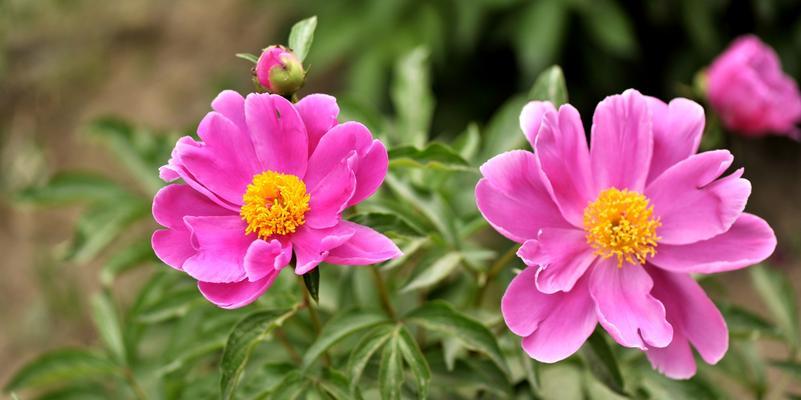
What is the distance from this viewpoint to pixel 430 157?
112cm

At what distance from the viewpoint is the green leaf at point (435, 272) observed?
Result: 114 cm

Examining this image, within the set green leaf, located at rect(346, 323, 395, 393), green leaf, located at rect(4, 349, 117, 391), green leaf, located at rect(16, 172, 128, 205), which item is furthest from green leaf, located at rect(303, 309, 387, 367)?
green leaf, located at rect(16, 172, 128, 205)

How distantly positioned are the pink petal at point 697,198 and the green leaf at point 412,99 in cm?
51

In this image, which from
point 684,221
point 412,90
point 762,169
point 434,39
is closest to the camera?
point 684,221

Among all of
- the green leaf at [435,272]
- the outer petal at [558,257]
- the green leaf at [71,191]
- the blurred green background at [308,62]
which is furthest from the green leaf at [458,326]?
the blurred green background at [308,62]

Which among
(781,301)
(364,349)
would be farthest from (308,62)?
(364,349)

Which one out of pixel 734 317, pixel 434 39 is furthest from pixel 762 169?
pixel 734 317

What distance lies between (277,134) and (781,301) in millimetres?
923

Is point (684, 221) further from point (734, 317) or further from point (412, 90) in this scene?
point (412, 90)

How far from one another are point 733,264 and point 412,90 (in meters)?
0.73

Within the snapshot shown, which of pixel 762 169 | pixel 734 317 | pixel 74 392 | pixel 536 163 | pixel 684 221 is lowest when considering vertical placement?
pixel 762 169

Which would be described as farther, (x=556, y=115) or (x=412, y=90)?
(x=412, y=90)

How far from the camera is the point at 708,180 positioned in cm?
99

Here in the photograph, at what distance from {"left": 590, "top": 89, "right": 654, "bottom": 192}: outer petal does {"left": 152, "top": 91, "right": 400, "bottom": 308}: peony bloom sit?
0.26 metres
